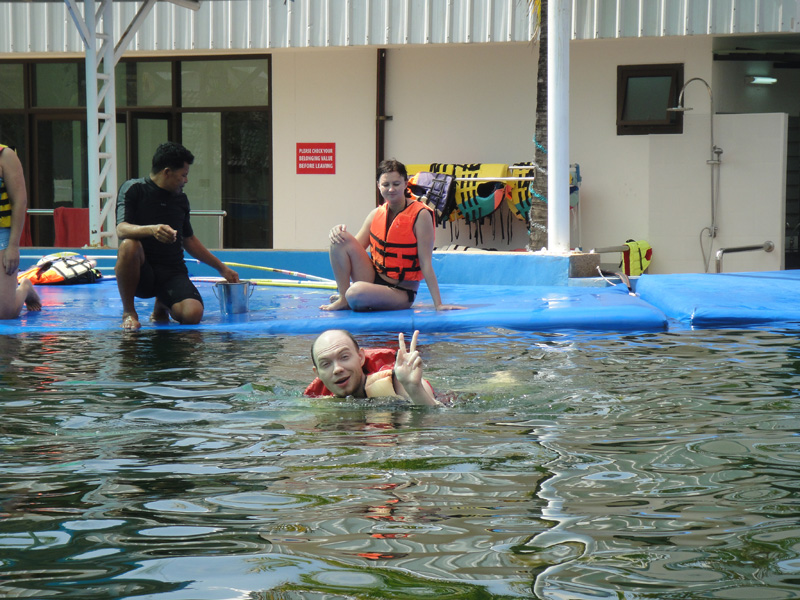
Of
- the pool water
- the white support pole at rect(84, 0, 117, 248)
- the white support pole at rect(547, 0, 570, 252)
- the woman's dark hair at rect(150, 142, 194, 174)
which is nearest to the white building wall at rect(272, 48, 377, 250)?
the white support pole at rect(84, 0, 117, 248)

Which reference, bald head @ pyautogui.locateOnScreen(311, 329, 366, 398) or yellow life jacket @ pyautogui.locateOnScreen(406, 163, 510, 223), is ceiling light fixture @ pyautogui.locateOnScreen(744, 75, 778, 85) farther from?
bald head @ pyautogui.locateOnScreen(311, 329, 366, 398)

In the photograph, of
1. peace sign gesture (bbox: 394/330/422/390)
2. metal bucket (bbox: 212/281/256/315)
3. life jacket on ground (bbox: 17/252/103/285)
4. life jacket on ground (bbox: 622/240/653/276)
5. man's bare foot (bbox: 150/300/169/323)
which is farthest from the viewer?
life jacket on ground (bbox: 622/240/653/276)

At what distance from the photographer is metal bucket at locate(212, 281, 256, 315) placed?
812cm

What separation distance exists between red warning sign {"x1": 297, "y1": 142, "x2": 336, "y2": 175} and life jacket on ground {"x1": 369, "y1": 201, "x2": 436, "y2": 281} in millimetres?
6495

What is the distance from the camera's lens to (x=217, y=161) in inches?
598

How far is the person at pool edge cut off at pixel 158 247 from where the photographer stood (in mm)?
7562

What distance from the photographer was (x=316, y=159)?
14695 millimetres

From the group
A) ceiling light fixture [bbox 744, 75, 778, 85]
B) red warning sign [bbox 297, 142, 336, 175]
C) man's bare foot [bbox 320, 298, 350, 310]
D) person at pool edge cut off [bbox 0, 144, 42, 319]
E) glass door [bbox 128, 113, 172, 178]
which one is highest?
ceiling light fixture [bbox 744, 75, 778, 85]

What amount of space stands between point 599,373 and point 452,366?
846 millimetres

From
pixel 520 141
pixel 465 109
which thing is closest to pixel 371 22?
pixel 465 109

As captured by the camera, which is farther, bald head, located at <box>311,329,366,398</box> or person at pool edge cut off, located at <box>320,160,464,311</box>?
person at pool edge cut off, located at <box>320,160,464,311</box>

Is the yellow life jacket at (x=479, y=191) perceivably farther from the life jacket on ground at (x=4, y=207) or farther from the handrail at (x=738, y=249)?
the life jacket on ground at (x=4, y=207)

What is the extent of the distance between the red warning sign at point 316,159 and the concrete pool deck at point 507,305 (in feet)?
13.4

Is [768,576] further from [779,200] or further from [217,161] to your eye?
[217,161]
